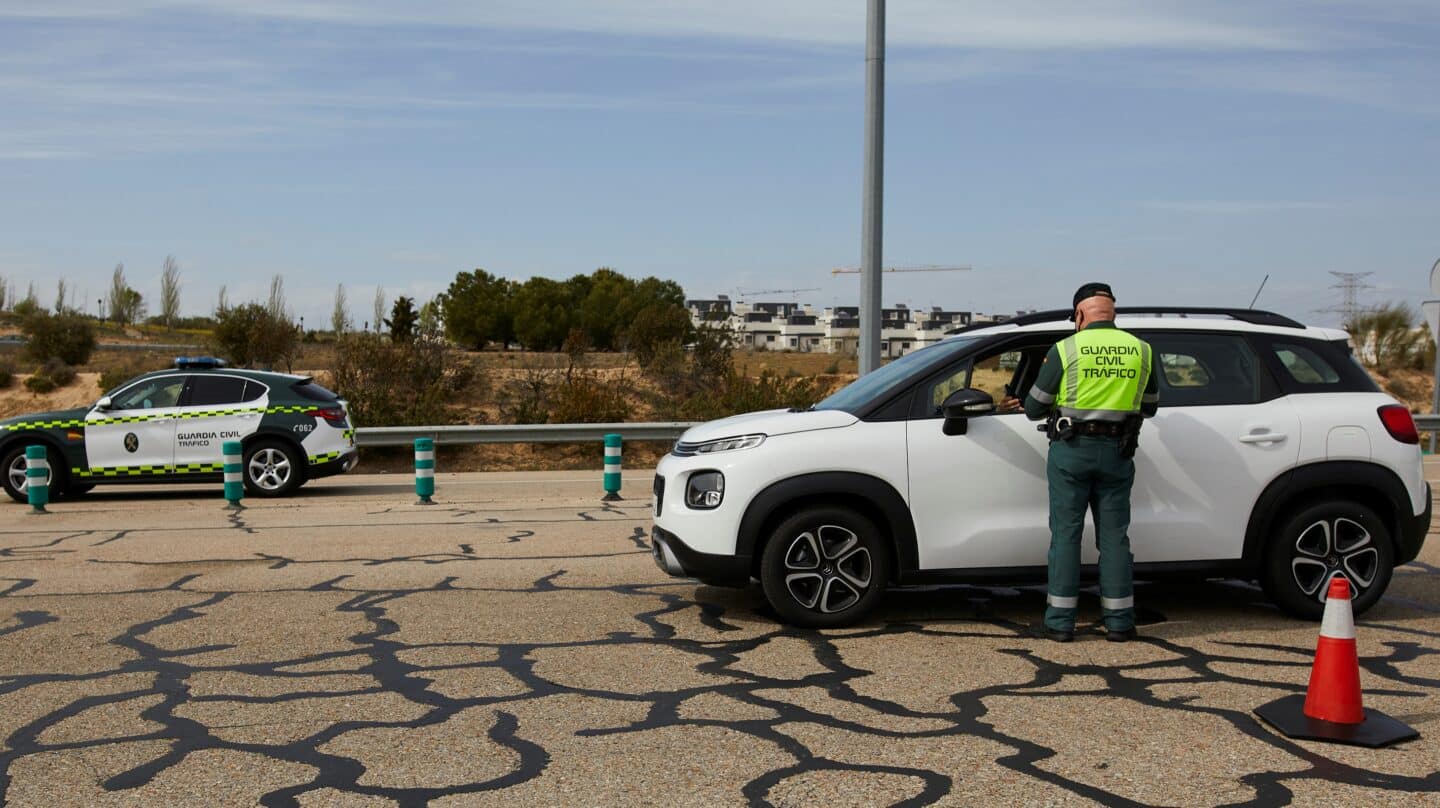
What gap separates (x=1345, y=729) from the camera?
5.39 m

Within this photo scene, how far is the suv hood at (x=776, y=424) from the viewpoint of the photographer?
7484 millimetres

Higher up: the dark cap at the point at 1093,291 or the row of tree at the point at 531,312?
the row of tree at the point at 531,312

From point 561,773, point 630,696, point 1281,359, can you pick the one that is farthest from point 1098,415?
point 561,773

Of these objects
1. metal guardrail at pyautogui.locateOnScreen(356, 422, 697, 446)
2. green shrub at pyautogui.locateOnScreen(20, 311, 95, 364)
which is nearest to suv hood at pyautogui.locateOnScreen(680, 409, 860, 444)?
metal guardrail at pyautogui.locateOnScreen(356, 422, 697, 446)

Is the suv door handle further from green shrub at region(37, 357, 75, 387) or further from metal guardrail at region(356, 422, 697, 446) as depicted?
green shrub at region(37, 357, 75, 387)

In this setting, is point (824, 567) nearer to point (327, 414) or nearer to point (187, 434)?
point (327, 414)

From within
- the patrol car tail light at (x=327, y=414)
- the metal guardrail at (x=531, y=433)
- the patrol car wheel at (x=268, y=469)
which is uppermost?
the patrol car tail light at (x=327, y=414)

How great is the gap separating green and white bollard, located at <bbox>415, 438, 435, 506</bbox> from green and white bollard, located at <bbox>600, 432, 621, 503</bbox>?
1.96 meters

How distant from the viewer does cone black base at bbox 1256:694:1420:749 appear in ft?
17.4

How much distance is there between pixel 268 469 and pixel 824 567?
1025 centimetres

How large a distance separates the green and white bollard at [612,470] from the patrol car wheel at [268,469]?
381 centimetres

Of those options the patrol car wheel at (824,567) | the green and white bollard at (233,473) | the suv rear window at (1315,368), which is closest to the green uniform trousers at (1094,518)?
the patrol car wheel at (824,567)

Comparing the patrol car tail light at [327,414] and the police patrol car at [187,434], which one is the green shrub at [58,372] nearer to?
the police patrol car at [187,434]

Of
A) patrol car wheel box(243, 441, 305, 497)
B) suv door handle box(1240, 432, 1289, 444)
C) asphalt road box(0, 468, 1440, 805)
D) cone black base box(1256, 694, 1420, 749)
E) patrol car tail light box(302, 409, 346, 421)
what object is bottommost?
asphalt road box(0, 468, 1440, 805)
